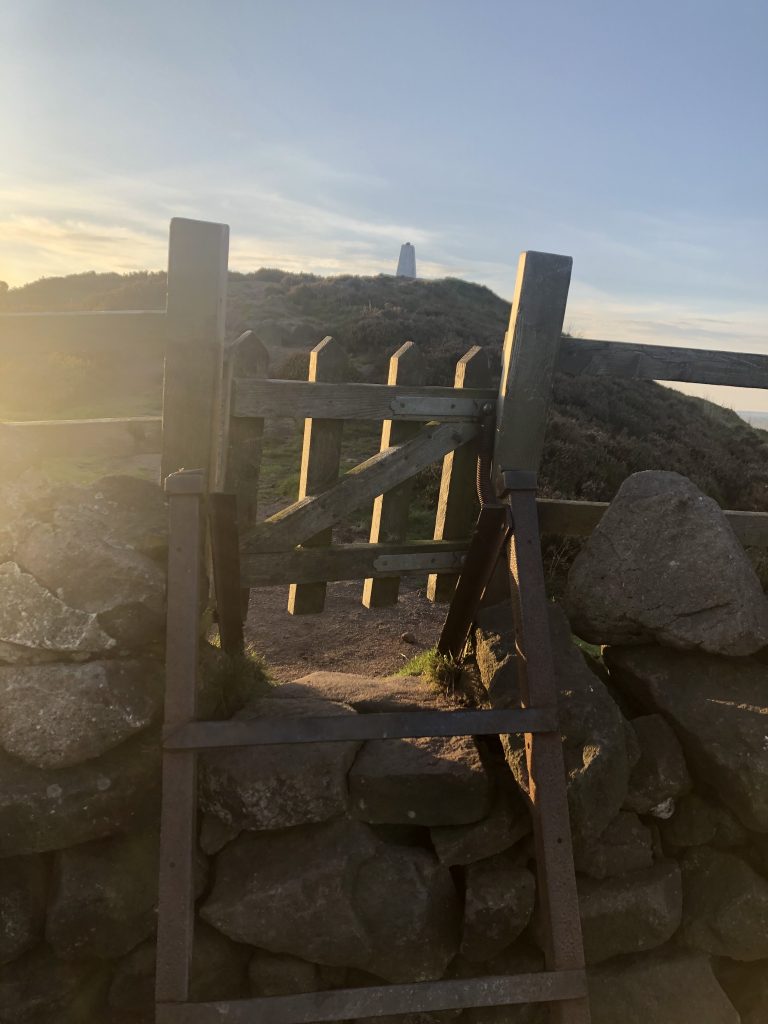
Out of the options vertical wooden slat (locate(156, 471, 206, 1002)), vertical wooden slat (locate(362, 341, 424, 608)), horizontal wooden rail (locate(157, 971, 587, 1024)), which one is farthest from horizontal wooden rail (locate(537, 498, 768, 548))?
horizontal wooden rail (locate(157, 971, 587, 1024))

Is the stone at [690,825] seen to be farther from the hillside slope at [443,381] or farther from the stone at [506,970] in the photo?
the hillside slope at [443,381]

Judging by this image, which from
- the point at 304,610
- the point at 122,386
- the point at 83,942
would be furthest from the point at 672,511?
the point at 122,386

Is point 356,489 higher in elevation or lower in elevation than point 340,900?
higher

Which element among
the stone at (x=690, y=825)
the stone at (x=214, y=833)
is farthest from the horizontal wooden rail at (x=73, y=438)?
the stone at (x=690, y=825)

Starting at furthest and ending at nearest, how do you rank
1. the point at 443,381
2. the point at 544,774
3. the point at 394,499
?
the point at 443,381 → the point at 394,499 → the point at 544,774

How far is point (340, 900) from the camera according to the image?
9.63ft

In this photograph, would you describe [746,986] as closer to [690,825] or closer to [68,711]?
[690,825]

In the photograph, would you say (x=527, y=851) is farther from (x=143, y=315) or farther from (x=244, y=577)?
(x=143, y=315)

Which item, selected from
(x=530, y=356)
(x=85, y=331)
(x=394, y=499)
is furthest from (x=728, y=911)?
(x=85, y=331)

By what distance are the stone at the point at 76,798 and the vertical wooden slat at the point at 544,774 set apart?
1601 millimetres

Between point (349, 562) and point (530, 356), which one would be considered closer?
point (530, 356)

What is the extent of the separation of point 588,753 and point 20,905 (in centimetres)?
248

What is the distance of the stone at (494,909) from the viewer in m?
2.99

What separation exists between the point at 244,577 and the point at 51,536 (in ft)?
3.76
